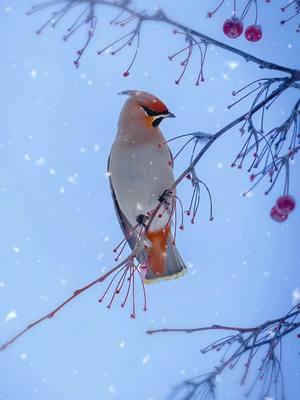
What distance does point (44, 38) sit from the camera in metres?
1.38

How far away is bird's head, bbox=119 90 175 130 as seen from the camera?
4.43 ft

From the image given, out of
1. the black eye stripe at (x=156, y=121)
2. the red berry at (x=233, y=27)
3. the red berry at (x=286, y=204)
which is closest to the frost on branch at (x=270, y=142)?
the red berry at (x=286, y=204)

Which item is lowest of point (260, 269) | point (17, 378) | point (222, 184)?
point (17, 378)

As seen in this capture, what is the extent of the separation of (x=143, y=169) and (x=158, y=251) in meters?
0.21

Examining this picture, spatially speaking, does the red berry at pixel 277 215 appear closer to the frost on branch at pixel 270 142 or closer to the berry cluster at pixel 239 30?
the frost on branch at pixel 270 142

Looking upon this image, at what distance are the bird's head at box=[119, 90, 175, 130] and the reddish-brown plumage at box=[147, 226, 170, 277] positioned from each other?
0.26 meters

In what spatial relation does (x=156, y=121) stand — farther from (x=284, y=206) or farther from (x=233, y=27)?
(x=284, y=206)

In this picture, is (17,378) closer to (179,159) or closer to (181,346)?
(181,346)

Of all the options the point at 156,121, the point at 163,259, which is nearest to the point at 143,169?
the point at 156,121

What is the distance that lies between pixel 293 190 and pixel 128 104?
0.52 metres

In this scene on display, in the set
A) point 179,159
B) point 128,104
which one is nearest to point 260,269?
point 179,159

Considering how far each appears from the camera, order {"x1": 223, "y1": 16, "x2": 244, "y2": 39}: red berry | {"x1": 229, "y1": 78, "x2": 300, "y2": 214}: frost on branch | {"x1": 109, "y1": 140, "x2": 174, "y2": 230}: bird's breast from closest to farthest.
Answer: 1. {"x1": 229, "y1": 78, "x2": 300, "y2": 214}: frost on branch
2. {"x1": 223, "y1": 16, "x2": 244, "y2": 39}: red berry
3. {"x1": 109, "y1": 140, "x2": 174, "y2": 230}: bird's breast

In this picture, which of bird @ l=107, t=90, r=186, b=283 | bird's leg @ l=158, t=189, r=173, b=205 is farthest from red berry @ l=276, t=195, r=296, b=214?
bird @ l=107, t=90, r=186, b=283

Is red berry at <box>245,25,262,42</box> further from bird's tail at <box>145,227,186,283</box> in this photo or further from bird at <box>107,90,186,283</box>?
bird's tail at <box>145,227,186,283</box>
